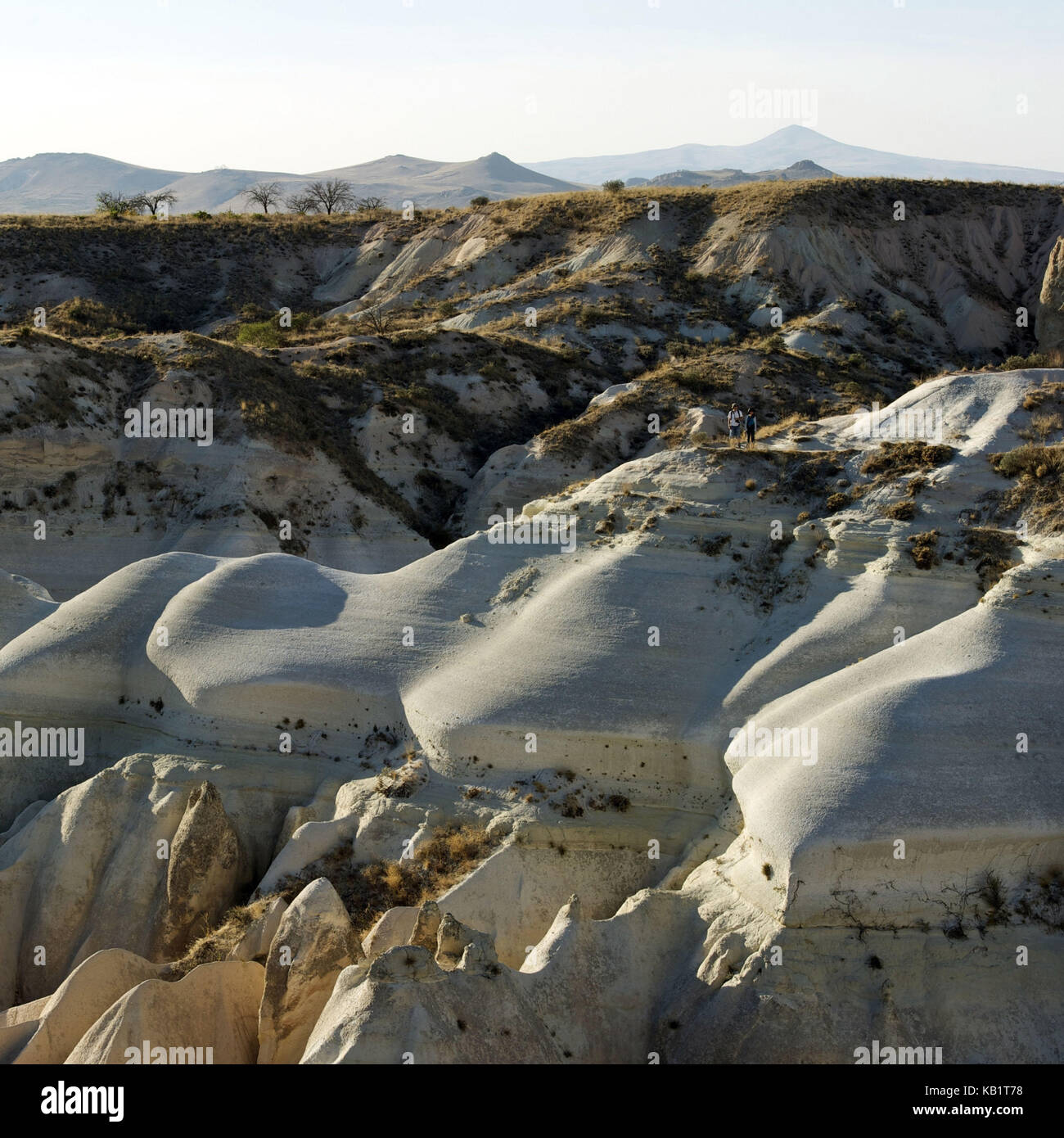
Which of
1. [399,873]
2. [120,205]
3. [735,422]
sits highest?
[120,205]

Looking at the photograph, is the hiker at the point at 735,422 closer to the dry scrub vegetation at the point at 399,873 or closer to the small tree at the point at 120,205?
the dry scrub vegetation at the point at 399,873

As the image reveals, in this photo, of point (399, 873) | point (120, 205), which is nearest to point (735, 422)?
point (399, 873)

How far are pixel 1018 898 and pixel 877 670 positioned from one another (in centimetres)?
402

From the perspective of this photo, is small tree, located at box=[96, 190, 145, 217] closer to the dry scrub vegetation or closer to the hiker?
the hiker

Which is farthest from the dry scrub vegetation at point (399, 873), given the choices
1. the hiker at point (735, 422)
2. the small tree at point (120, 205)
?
the small tree at point (120, 205)

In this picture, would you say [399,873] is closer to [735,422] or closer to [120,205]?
[735,422]

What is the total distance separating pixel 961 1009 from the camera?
13.7 meters

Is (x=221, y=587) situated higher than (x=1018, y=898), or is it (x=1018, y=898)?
(x=221, y=587)

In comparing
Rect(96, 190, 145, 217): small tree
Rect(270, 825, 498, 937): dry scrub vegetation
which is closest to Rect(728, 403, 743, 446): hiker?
Rect(270, 825, 498, 937): dry scrub vegetation

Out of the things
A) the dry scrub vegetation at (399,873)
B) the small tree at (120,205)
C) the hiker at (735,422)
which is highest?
the small tree at (120,205)

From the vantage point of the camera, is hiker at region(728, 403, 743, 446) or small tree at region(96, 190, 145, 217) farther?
small tree at region(96, 190, 145, 217)
